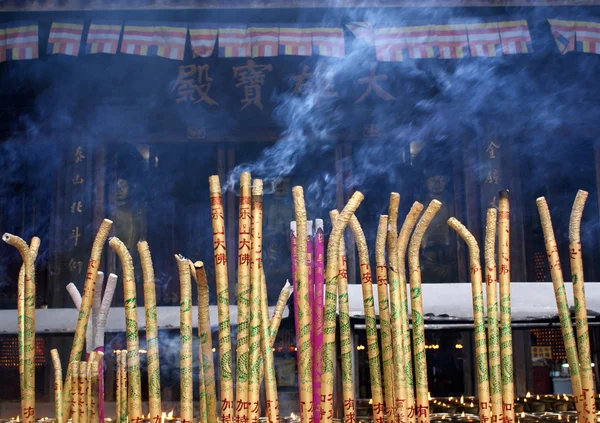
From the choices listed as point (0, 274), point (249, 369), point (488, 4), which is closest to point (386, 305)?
point (249, 369)

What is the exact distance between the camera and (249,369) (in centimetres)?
186

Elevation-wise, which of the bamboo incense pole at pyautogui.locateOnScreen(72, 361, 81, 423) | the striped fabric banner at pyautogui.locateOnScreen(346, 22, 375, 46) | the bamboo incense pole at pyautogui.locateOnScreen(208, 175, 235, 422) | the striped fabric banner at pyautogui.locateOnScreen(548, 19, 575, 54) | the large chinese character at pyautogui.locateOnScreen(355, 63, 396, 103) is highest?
the striped fabric banner at pyautogui.locateOnScreen(346, 22, 375, 46)

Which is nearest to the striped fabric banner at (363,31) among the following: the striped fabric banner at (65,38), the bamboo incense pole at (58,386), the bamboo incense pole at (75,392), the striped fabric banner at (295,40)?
the striped fabric banner at (295,40)

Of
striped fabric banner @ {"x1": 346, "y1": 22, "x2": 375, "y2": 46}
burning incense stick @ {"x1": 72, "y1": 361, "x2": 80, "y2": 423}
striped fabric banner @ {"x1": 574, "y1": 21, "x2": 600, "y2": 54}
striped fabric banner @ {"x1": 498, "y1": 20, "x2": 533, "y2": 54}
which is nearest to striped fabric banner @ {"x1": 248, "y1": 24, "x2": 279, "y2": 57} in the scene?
striped fabric banner @ {"x1": 346, "y1": 22, "x2": 375, "y2": 46}

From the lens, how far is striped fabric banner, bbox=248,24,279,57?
659 centimetres

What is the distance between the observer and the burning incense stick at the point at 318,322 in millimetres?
1931

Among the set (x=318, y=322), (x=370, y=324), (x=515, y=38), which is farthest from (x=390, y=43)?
(x=318, y=322)

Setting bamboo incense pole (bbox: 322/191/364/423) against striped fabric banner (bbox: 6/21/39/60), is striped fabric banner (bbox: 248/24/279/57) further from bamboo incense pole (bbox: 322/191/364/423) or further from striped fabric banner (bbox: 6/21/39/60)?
bamboo incense pole (bbox: 322/191/364/423)

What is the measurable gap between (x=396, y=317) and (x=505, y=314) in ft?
1.18

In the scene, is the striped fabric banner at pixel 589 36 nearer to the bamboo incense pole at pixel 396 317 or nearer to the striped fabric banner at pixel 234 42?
the striped fabric banner at pixel 234 42

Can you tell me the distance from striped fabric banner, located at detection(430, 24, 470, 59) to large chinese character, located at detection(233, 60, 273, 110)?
1.85 metres

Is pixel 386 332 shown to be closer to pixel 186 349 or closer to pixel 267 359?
pixel 267 359

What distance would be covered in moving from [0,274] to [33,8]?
3061 mm

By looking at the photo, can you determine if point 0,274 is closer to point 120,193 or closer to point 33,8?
point 120,193
